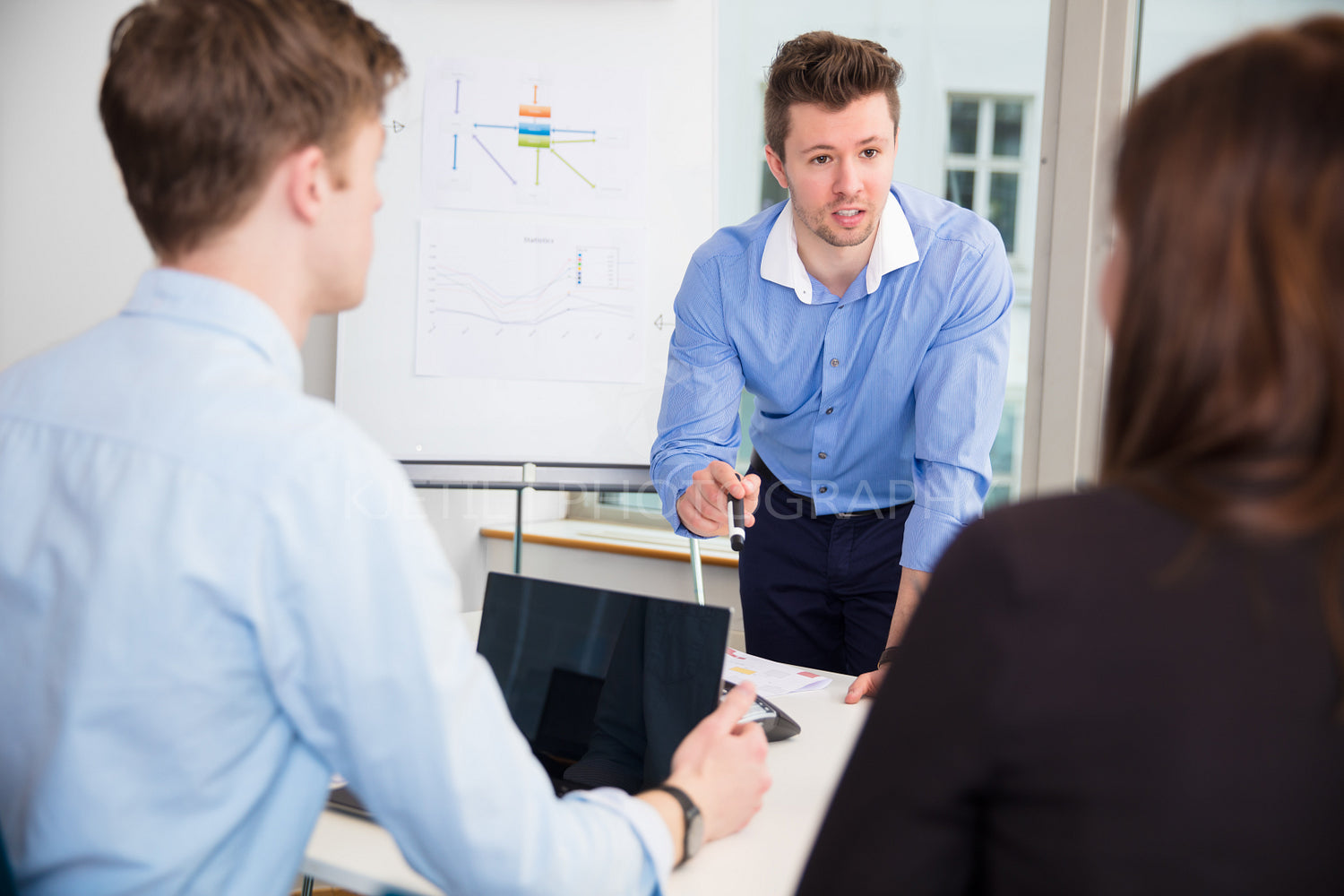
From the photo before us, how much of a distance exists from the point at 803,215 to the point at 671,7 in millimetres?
814

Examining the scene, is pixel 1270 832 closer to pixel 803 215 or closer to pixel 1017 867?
pixel 1017 867

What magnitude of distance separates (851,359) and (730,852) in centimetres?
120

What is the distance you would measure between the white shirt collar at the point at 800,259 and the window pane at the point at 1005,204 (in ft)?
2.52

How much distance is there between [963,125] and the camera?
277 cm

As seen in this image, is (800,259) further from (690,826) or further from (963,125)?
(690,826)

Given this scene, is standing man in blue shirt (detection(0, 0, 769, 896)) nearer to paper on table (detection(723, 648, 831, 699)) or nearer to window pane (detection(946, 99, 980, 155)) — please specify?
paper on table (detection(723, 648, 831, 699))

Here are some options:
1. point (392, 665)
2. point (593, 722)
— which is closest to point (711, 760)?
point (593, 722)

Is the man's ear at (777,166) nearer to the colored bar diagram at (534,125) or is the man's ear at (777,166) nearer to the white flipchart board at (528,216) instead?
the white flipchart board at (528,216)

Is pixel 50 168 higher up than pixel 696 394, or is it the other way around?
pixel 50 168

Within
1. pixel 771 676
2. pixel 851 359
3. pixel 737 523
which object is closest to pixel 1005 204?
pixel 851 359

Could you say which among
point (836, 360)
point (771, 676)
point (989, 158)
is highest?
point (989, 158)

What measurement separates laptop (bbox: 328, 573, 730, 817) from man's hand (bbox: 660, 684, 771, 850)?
71 mm

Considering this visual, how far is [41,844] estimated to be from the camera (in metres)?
0.71

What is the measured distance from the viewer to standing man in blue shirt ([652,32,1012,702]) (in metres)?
1.90
